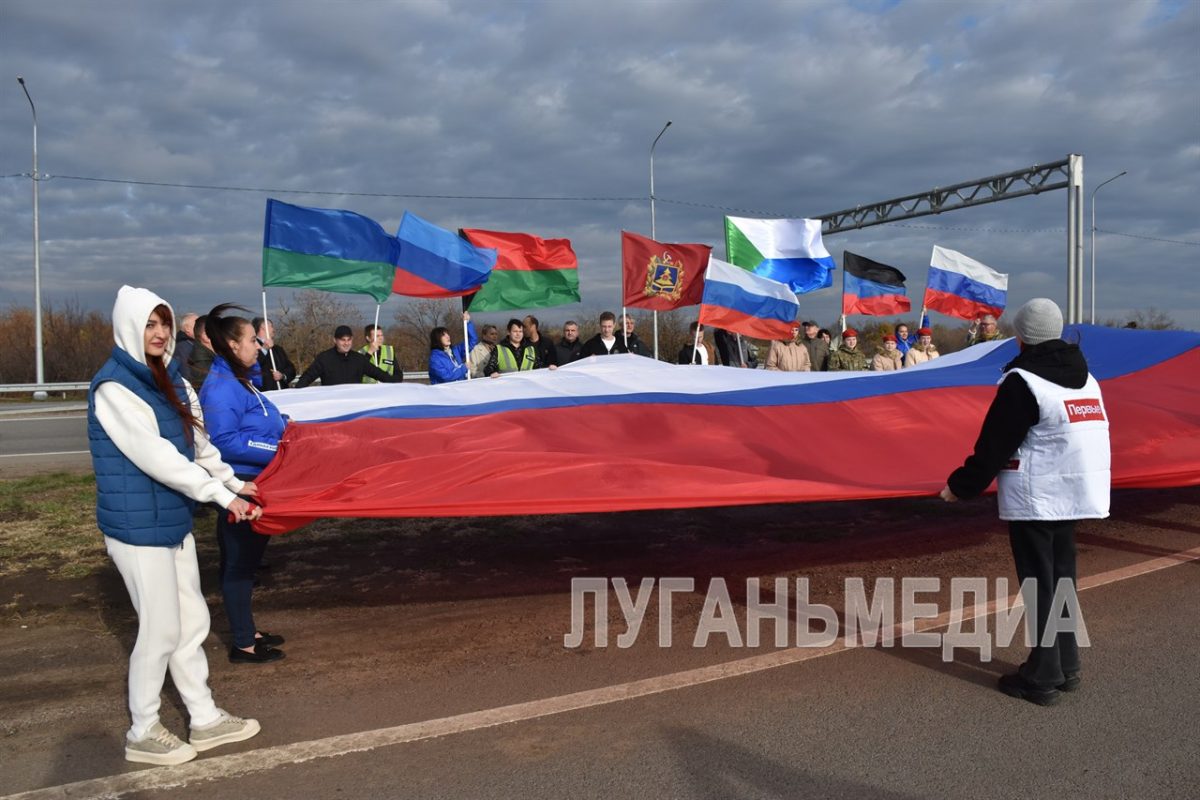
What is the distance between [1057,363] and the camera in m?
3.72

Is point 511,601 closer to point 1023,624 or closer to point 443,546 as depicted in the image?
point 443,546

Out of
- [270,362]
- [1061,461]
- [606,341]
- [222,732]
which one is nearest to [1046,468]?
[1061,461]

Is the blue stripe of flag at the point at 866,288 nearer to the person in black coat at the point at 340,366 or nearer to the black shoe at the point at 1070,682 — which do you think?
the person in black coat at the point at 340,366

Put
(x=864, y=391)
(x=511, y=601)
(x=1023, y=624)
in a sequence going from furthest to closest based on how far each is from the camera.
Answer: (x=864, y=391) < (x=511, y=601) < (x=1023, y=624)

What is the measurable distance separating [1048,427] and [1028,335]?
1.31 ft

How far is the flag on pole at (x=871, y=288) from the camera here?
13234 mm

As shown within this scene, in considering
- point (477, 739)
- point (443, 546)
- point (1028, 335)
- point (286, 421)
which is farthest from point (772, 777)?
point (443, 546)

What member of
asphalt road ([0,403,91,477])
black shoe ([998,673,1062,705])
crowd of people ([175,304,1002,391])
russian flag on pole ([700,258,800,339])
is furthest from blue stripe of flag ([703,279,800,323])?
asphalt road ([0,403,91,477])

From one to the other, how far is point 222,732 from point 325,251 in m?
5.35

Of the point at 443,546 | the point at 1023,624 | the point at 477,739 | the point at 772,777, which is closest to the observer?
the point at 772,777

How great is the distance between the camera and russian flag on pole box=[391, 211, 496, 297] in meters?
8.78

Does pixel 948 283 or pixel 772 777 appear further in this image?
pixel 948 283

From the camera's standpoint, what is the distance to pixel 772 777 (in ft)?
10.1

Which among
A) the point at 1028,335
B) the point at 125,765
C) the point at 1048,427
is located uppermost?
the point at 1028,335
